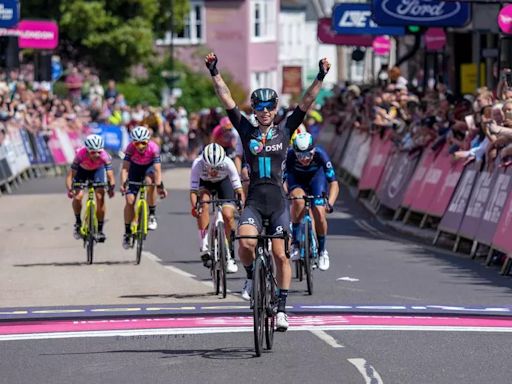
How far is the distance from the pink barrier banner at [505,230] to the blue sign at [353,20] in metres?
17.0

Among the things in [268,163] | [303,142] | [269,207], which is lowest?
[269,207]

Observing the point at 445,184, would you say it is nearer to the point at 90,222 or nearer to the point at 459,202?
the point at 459,202

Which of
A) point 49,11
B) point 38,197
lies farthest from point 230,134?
point 49,11

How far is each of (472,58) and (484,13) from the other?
10.2m

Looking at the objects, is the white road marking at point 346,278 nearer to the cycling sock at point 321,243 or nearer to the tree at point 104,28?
the cycling sock at point 321,243

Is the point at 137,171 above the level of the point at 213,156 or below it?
below

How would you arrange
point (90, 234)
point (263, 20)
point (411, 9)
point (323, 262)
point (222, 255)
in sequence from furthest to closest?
point (263, 20), point (411, 9), point (90, 234), point (323, 262), point (222, 255)

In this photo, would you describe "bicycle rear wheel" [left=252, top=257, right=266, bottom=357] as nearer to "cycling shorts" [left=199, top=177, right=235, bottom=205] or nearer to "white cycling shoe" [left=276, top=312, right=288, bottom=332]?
"white cycling shoe" [left=276, top=312, right=288, bottom=332]

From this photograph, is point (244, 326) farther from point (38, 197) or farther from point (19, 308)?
point (38, 197)

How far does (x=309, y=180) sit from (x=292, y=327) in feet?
13.5

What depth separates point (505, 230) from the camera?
61.5ft

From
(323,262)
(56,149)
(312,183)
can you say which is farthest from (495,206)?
(56,149)

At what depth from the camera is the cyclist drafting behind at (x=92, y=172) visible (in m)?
20.5

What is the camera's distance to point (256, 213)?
12688mm
